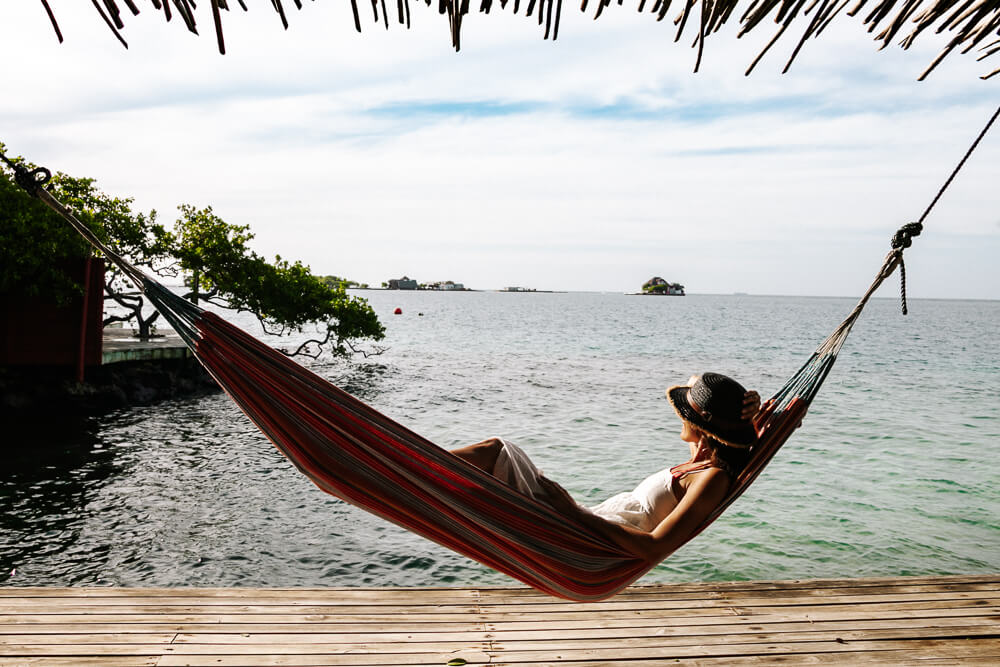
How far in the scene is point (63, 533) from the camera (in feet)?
18.2

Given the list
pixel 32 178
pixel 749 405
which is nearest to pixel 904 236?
pixel 749 405

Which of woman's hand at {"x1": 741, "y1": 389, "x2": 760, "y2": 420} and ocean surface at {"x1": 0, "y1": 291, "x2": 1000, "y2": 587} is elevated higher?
woman's hand at {"x1": 741, "y1": 389, "x2": 760, "y2": 420}

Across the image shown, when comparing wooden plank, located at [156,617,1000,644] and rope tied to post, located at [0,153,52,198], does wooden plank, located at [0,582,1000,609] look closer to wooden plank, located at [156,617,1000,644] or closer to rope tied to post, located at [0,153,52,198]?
wooden plank, located at [156,617,1000,644]

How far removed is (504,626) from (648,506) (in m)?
0.76

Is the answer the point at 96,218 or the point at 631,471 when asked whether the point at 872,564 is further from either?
the point at 96,218

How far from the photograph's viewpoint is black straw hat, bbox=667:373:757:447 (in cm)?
172

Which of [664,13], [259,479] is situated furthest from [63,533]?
[664,13]

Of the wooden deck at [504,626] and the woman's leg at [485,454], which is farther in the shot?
the wooden deck at [504,626]

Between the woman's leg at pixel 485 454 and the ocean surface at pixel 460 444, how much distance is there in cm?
340

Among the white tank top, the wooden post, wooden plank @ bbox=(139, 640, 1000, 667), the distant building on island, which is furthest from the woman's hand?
the distant building on island

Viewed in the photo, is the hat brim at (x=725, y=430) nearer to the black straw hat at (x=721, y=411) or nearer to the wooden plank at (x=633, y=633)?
the black straw hat at (x=721, y=411)

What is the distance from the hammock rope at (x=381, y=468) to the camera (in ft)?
5.40

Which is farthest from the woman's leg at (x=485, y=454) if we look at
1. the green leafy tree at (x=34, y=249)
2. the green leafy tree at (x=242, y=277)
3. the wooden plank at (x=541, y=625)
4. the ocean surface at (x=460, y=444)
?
the green leafy tree at (x=242, y=277)

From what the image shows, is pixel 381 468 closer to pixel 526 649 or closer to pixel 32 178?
pixel 526 649
